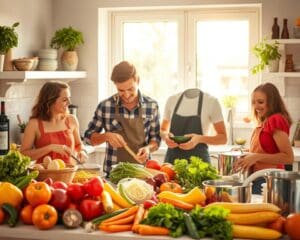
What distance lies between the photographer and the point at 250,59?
5.78 meters

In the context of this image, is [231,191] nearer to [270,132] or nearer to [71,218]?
[71,218]

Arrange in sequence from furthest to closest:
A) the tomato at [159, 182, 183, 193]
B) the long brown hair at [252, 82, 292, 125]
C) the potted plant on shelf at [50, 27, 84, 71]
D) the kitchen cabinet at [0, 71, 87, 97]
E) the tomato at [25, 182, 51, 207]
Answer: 1. the potted plant on shelf at [50, 27, 84, 71]
2. the kitchen cabinet at [0, 71, 87, 97]
3. the long brown hair at [252, 82, 292, 125]
4. the tomato at [159, 182, 183, 193]
5. the tomato at [25, 182, 51, 207]

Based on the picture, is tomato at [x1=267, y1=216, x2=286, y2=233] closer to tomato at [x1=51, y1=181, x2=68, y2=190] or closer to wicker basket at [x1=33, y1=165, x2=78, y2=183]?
tomato at [x1=51, y1=181, x2=68, y2=190]

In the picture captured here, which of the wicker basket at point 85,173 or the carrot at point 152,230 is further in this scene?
the wicker basket at point 85,173

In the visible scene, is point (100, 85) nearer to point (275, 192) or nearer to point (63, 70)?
point (63, 70)

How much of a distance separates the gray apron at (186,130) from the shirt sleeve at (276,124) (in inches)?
33.0

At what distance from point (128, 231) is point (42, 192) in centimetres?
40

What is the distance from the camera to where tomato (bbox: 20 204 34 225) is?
247cm

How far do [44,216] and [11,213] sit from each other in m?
0.16

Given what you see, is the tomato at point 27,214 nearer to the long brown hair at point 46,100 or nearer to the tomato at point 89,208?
the tomato at point 89,208

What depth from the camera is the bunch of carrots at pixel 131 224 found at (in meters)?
2.35

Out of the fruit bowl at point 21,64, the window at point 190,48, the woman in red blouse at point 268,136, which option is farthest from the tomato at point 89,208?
the window at point 190,48

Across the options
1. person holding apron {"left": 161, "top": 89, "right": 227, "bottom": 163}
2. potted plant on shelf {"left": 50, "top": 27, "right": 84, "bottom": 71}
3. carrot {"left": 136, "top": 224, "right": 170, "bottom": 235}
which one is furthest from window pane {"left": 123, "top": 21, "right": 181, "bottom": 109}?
carrot {"left": 136, "top": 224, "right": 170, "bottom": 235}

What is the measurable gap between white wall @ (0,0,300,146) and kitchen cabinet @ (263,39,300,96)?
0.09 metres
